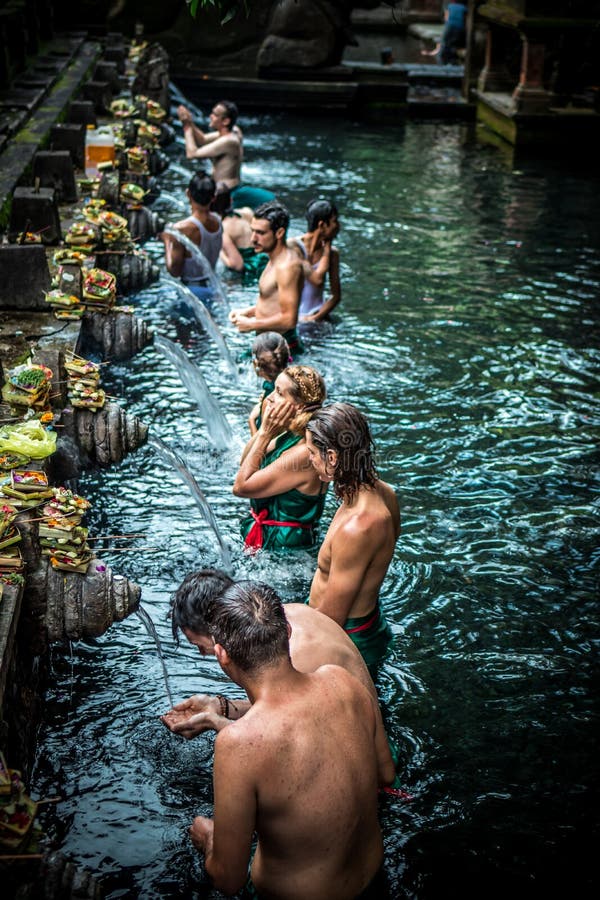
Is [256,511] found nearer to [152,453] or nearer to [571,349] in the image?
[152,453]

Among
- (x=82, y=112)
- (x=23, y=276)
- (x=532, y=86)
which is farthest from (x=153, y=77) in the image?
(x=23, y=276)

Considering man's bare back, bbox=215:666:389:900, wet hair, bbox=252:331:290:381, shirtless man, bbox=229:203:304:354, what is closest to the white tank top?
shirtless man, bbox=229:203:304:354

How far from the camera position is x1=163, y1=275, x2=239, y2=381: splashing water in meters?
9.33

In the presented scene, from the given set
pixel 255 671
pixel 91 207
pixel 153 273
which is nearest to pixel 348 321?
pixel 153 273

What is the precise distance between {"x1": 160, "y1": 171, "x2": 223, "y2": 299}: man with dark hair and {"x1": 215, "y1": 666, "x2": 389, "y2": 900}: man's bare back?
25.5 feet

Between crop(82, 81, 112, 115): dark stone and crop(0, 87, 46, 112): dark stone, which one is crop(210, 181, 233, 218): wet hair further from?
crop(82, 81, 112, 115): dark stone

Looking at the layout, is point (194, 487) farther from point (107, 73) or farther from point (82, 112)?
point (107, 73)

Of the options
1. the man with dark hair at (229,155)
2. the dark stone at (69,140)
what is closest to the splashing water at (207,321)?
the man with dark hair at (229,155)

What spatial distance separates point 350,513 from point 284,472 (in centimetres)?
115

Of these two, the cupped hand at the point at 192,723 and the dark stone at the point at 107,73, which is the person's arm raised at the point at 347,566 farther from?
the dark stone at the point at 107,73

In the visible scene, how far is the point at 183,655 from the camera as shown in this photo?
547 centimetres

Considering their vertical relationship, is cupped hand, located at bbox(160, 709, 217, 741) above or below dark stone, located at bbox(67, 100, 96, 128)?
below

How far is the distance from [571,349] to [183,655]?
235 inches

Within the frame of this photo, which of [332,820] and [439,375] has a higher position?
[332,820]
